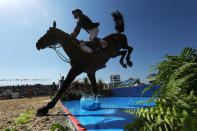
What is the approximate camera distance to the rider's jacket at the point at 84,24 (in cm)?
322

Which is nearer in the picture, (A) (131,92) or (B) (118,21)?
(B) (118,21)

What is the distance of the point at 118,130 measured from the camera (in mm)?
1775

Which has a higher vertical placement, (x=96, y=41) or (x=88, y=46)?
(x=96, y=41)

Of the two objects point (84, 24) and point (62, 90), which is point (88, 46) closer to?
point (84, 24)

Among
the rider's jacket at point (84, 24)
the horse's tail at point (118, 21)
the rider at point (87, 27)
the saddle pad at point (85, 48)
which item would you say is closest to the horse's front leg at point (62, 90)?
the saddle pad at point (85, 48)

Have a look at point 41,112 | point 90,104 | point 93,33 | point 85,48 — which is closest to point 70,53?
point 85,48

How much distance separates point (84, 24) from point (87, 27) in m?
0.13

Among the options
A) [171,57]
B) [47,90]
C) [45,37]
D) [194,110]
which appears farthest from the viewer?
[47,90]

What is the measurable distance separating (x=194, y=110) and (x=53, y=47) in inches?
127

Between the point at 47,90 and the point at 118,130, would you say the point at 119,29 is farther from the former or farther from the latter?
the point at 47,90

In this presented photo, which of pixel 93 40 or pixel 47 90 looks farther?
pixel 47 90

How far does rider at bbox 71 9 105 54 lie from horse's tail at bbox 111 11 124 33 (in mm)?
869

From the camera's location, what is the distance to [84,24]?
330 cm

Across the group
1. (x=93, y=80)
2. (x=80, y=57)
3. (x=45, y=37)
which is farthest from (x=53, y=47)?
(x=93, y=80)
